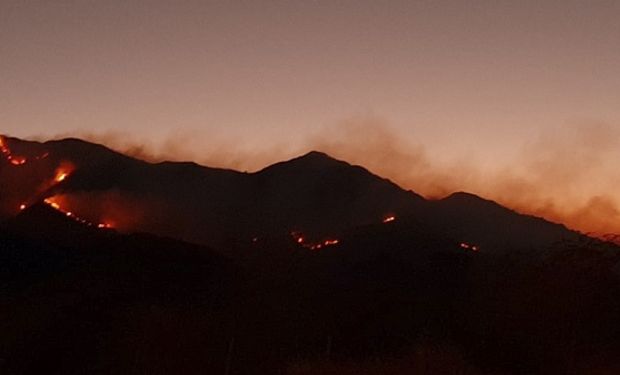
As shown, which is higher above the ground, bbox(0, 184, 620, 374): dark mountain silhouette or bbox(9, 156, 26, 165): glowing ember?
bbox(9, 156, 26, 165): glowing ember

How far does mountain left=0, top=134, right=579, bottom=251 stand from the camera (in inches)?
3506

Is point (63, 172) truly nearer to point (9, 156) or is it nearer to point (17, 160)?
point (17, 160)

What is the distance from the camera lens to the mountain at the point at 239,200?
8906 cm

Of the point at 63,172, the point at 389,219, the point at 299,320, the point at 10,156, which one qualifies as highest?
the point at 63,172

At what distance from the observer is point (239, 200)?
108750 mm

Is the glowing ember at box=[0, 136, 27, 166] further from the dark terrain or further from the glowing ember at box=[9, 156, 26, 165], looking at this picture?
the dark terrain

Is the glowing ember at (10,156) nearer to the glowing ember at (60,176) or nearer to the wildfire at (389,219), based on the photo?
the glowing ember at (60,176)

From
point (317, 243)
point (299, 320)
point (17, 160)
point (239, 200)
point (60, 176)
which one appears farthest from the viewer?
point (239, 200)

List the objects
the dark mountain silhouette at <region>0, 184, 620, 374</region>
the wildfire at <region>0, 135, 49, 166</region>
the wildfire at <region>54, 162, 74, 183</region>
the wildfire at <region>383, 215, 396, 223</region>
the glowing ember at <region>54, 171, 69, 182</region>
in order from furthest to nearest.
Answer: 1. the wildfire at <region>383, 215, 396, 223</region>
2. the wildfire at <region>54, 162, 74, 183</region>
3. the glowing ember at <region>54, 171, 69, 182</region>
4. the wildfire at <region>0, 135, 49, 166</region>
5. the dark mountain silhouette at <region>0, 184, 620, 374</region>

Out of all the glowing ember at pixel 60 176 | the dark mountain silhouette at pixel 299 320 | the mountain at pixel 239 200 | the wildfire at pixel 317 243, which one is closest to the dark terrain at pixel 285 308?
the dark mountain silhouette at pixel 299 320

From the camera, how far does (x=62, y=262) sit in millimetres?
47906

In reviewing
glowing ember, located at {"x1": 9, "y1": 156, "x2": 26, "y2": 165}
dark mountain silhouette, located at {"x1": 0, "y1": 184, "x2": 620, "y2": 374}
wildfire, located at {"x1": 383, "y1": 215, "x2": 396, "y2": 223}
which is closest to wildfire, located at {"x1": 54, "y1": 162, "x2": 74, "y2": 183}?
glowing ember, located at {"x1": 9, "y1": 156, "x2": 26, "y2": 165}

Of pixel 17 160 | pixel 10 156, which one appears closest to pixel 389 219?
pixel 17 160

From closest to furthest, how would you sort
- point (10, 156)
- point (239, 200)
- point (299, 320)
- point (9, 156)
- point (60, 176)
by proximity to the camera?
point (299, 320)
point (9, 156)
point (10, 156)
point (60, 176)
point (239, 200)
